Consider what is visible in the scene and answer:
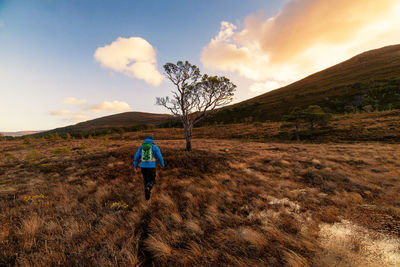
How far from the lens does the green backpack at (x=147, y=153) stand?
569 cm

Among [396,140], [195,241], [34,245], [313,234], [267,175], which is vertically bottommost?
[396,140]

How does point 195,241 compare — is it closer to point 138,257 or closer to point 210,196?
point 138,257

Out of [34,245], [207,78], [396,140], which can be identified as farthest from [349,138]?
[34,245]

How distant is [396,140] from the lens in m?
20.7

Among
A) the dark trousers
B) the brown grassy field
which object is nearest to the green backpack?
the dark trousers

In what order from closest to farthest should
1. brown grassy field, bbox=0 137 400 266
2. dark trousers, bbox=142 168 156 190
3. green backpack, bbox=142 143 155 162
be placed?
brown grassy field, bbox=0 137 400 266, dark trousers, bbox=142 168 156 190, green backpack, bbox=142 143 155 162

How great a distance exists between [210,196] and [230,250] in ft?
8.19

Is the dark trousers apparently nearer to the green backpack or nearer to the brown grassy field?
the green backpack

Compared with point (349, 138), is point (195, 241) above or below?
above

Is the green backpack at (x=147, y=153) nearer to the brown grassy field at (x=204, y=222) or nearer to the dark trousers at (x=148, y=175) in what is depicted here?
the dark trousers at (x=148, y=175)

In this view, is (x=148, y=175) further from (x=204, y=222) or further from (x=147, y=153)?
(x=204, y=222)

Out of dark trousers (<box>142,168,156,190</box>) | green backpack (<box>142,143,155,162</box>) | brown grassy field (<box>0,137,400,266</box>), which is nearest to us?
brown grassy field (<box>0,137,400,266</box>)

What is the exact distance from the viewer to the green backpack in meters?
5.69

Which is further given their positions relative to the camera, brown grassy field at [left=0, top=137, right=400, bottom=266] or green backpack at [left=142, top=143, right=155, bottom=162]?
green backpack at [left=142, top=143, right=155, bottom=162]
